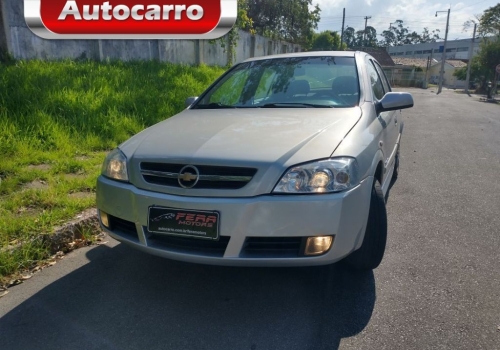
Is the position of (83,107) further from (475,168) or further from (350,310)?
(475,168)

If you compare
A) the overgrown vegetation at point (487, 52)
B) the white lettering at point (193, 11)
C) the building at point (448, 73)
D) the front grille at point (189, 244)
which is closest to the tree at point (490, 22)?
the overgrown vegetation at point (487, 52)

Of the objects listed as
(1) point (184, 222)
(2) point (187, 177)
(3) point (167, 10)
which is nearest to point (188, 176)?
(2) point (187, 177)

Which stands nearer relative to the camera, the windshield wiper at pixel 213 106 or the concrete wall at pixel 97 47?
the windshield wiper at pixel 213 106

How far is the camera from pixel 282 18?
29.0 meters

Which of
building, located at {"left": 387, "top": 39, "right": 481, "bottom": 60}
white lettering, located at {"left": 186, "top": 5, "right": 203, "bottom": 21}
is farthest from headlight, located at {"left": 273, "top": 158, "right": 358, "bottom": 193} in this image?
building, located at {"left": 387, "top": 39, "right": 481, "bottom": 60}

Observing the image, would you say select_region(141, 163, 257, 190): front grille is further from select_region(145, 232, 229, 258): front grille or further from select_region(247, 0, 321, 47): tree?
select_region(247, 0, 321, 47): tree

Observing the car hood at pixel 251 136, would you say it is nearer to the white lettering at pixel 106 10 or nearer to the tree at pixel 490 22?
the white lettering at pixel 106 10

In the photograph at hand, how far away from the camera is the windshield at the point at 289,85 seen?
10.5ft

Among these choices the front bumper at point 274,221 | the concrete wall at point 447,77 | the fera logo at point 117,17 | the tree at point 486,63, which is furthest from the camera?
the concrete wall at point 447,77

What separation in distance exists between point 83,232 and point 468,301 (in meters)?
2.90

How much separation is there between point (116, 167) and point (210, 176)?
2.47 feet

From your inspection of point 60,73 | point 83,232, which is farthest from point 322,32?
point 83,232

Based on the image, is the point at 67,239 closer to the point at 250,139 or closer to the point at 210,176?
the point at 210,176

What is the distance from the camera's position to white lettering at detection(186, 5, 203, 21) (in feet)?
28.8
